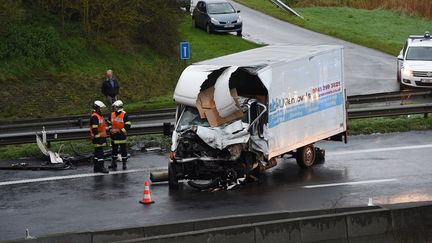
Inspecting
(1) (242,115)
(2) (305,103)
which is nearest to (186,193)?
(1) (242,115)

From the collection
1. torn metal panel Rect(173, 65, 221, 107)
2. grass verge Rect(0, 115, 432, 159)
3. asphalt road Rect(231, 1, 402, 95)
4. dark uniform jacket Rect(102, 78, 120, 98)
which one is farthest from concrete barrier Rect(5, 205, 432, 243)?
asphalt road Rect(231, 1, 402, 95)

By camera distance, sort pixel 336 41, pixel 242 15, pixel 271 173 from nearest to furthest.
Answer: pixel 271 173 < pixel 336 41 < pixel 242 15

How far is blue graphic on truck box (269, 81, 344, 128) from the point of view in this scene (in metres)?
19.1

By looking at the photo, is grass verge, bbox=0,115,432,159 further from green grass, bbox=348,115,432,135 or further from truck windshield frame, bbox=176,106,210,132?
truck windshield frame, bbox=176,106,210,132

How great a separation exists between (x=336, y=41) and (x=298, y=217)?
101 feet

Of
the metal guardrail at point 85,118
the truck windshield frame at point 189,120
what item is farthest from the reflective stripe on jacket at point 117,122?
the metal guardrail at point 85,118

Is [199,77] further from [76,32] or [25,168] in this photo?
[76,32]

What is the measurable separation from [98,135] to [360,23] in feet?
103

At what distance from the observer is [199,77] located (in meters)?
18.7

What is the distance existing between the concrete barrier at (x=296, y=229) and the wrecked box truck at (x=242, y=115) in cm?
472

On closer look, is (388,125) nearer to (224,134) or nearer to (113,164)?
(224,134)

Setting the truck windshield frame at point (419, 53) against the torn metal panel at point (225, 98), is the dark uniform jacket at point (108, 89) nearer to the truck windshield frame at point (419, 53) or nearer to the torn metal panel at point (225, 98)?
the torn metal panel at point (225, 98)

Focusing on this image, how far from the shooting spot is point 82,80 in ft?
100

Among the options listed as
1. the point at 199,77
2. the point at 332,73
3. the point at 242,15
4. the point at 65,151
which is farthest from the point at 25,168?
the point at 242,15
